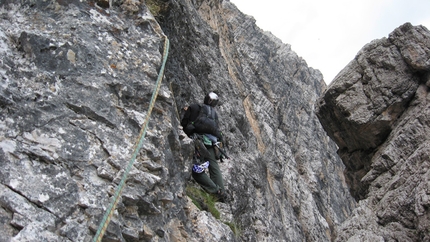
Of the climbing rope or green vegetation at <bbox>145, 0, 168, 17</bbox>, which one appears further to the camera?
green vegetation at <bbox>145, 0, 168, 17</bbox>

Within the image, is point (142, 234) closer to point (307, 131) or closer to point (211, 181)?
point (211, 181)

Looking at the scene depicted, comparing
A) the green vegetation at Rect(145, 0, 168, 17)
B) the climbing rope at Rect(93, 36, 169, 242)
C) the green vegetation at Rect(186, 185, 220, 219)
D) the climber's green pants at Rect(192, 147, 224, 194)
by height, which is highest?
the green vegetation at Rect(145, 0, 168, 17)

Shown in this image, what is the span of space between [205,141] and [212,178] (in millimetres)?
948

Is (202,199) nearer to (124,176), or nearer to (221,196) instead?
(221,196)

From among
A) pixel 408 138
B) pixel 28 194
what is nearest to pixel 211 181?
pixel 28 194

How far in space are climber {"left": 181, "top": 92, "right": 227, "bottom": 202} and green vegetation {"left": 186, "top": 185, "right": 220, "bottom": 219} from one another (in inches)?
→ 9.0

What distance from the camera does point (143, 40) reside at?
822 cm

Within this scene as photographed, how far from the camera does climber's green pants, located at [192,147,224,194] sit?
951 cm

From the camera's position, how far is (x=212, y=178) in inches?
387

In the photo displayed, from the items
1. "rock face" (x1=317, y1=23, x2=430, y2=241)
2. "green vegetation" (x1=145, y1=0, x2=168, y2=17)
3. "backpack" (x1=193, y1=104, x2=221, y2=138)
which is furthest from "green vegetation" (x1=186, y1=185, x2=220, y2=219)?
"rock face" (x1=317, y1=23, x2=430, y2=241)

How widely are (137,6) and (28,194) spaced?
4.87 meters

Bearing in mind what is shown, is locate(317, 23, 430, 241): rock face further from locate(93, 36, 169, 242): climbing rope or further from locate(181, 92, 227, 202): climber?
locate(93, 36, 169, 242): climbing rope

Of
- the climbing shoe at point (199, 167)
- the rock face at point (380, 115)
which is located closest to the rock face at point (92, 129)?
the climbing shoe at point (199, 167)

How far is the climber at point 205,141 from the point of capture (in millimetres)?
9547
